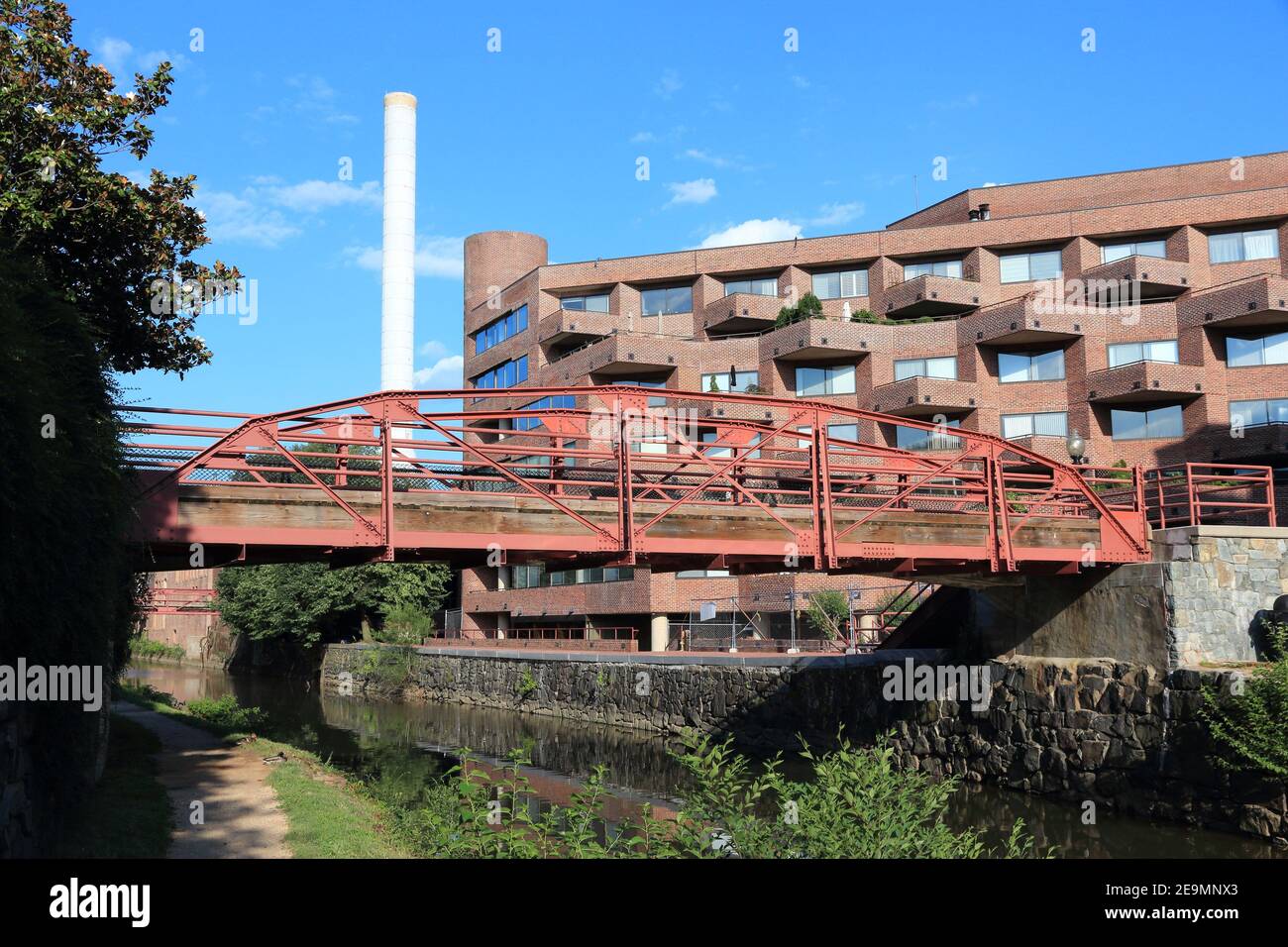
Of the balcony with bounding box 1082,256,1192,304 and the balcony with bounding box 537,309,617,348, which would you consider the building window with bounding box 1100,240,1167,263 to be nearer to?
the balcony with bounding box 1082,256,1192,304

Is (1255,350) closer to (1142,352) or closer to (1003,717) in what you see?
(1142,352)

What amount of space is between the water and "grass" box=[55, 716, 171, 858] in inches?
154

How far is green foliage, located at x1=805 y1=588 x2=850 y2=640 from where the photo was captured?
3125 centimetres

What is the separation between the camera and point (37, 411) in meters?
8.80

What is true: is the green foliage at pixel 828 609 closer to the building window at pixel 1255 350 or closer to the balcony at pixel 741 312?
the balcony at pixel 741 312

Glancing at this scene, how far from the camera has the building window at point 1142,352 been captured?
130ft

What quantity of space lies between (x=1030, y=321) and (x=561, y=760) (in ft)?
79.2

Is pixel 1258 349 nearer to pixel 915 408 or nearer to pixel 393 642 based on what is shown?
pixel 915 408

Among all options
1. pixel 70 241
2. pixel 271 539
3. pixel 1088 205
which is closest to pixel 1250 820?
pixel 271 539

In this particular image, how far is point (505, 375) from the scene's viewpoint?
5222 cm

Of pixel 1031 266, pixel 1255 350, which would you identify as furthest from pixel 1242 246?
pixel 1031 266

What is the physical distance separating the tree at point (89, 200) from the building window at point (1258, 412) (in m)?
35.1

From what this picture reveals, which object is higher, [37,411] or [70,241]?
[70,241]
